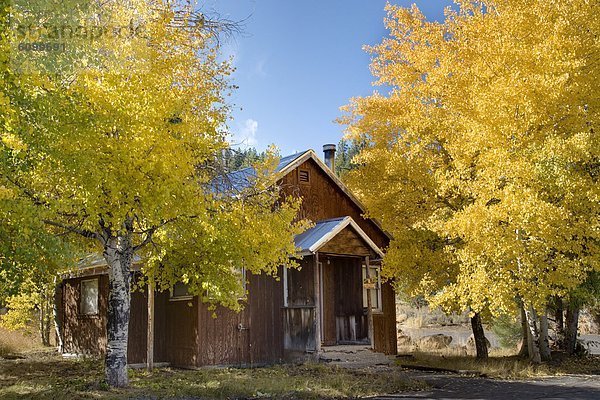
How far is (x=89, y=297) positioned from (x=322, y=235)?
30.0 ft

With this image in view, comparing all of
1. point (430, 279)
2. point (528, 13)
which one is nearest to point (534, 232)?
point (430, 279)

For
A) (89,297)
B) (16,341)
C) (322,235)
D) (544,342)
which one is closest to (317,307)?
(322,235)

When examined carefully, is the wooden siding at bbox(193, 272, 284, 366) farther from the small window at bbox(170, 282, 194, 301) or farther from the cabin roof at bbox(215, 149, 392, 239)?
the cabin roof at bbox(215, 149, 392, 239)

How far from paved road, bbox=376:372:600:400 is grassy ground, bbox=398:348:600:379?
3.19ft

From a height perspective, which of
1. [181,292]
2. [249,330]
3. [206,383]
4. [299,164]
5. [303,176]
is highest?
[299,164]

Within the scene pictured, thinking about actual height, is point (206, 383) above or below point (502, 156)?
below

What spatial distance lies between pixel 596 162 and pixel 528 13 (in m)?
4.69

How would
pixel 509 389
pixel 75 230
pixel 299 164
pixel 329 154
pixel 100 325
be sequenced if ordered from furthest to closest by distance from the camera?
pixel 329 154 → pixel 299 164 → pixel 100 325 → pixel 509 389 → pixel 75 230

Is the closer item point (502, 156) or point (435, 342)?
point (502, 156)

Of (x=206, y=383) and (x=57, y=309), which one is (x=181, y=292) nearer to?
(x=206, y=383)

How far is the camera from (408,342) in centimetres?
3025

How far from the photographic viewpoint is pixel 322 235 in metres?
18.2

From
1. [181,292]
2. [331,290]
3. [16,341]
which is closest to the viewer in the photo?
[181,292]

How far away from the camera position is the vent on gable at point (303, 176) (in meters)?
21.2
